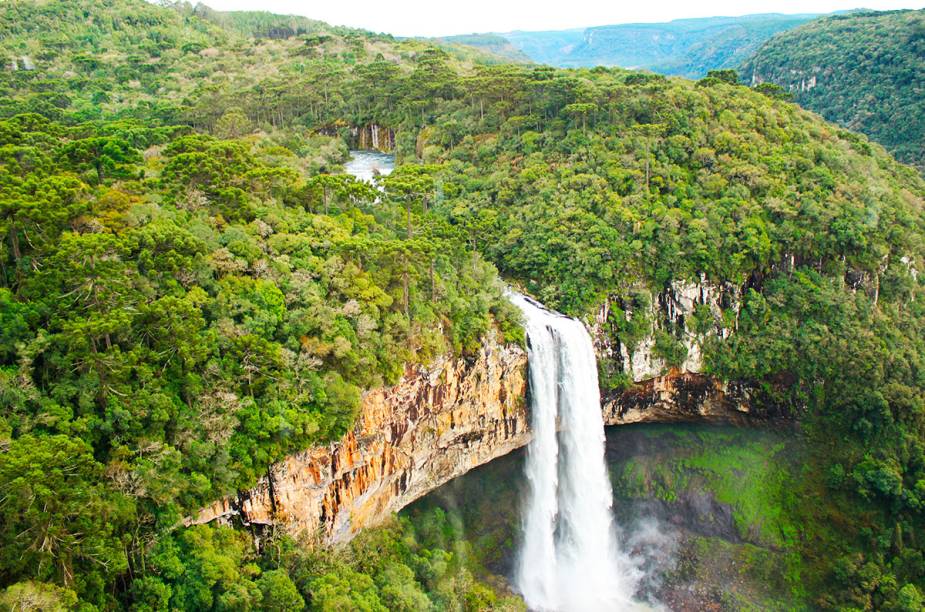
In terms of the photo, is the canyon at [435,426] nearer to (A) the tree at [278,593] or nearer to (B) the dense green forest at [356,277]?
(B) the dense green forest at [356,277]

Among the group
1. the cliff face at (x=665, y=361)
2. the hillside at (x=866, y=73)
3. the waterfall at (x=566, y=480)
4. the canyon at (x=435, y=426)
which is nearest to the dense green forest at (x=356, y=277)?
the cliff face at (x=665, y=361)

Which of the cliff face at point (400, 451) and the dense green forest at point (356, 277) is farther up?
the dense green forest at point (356, 277)

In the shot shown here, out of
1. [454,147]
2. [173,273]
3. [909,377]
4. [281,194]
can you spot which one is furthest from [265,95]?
[909,377]

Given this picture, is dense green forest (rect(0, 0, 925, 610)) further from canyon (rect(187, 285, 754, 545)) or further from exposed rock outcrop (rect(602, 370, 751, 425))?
exposed rock outcrop (rect(602, 370, 751, 425))

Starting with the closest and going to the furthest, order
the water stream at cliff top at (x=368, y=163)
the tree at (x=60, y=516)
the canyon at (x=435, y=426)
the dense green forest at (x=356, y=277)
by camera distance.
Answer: the tree at (x=60, y=516) < the dense green forest at (x=356, y=277) < the canyon at (x=435, y=426) < the water stream at cliff top at (x=368, y=163)

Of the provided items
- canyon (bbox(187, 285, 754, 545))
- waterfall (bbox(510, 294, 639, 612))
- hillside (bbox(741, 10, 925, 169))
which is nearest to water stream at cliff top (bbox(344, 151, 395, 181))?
waterfall (bbox(510, 294, 639, 612))

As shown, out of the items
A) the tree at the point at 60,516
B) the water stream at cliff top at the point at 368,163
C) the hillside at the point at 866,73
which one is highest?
the hillside at the point at 866,73
